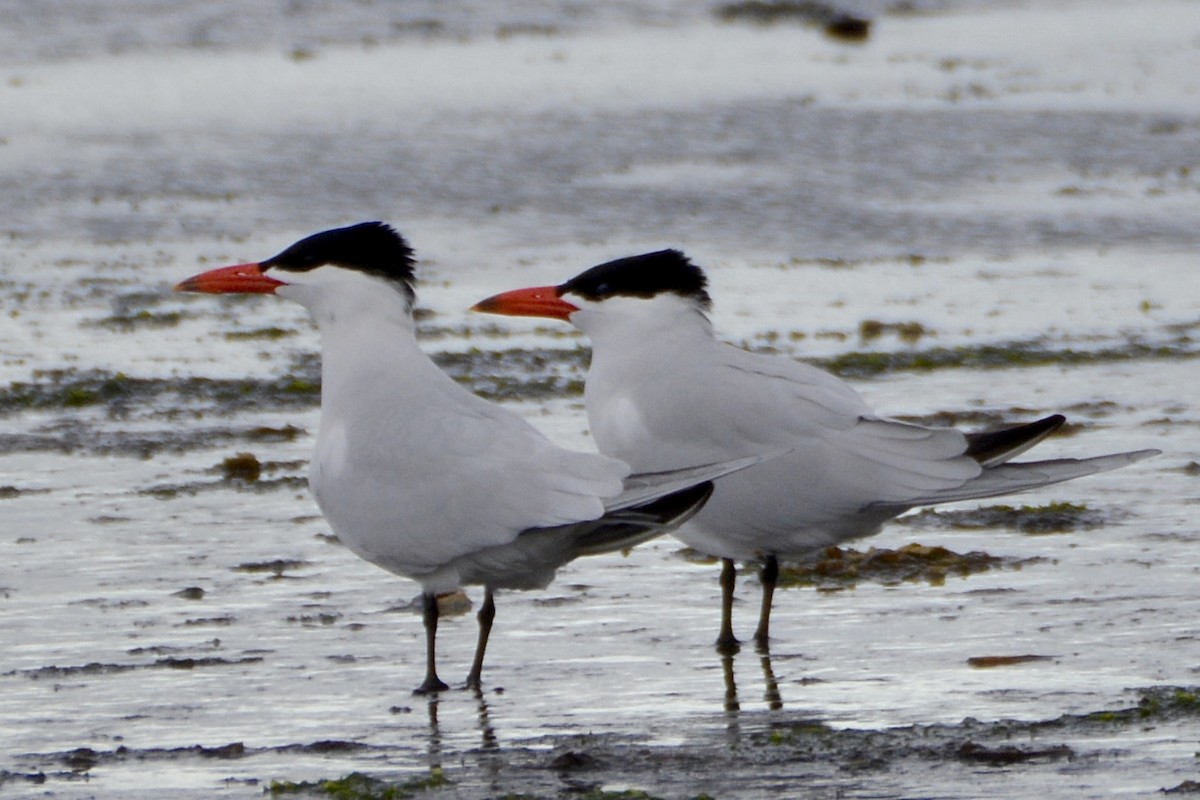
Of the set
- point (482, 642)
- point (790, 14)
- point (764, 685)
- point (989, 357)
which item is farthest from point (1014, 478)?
point (790, 14)

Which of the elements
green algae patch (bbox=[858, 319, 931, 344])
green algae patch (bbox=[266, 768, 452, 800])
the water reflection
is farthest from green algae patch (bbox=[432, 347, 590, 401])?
green algae patch (bbox=[266, 768, 452, 800])

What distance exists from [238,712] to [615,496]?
938mm

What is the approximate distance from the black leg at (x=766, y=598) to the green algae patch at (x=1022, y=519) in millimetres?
934

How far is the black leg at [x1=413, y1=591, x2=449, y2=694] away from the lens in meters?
4.86

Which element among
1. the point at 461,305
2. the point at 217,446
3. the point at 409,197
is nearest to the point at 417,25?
the point at 409,197

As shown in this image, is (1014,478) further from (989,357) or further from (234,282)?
(989,357)

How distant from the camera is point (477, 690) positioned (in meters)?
4.86

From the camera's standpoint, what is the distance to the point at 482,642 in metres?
4.94

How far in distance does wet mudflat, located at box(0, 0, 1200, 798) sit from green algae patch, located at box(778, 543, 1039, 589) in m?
0.02

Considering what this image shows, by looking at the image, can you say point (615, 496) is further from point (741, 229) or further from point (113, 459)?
point (741, 229)

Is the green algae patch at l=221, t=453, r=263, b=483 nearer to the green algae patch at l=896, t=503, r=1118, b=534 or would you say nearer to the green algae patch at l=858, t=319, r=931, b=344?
the green algae patch at l=896, t=503, r=1118, b=534

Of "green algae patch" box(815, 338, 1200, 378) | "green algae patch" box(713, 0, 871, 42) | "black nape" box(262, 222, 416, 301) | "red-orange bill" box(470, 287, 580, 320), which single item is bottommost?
"green algae patch" box(815, 338, 1200, 378)

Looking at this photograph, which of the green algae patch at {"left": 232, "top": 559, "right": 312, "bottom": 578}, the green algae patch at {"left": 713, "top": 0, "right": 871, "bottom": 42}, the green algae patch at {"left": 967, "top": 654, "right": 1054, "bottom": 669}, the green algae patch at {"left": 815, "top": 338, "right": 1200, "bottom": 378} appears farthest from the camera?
the green algae patch at {"left": 713, "top": 0, "right": 871, "bottom": 42}

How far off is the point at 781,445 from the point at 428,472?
95 cm
